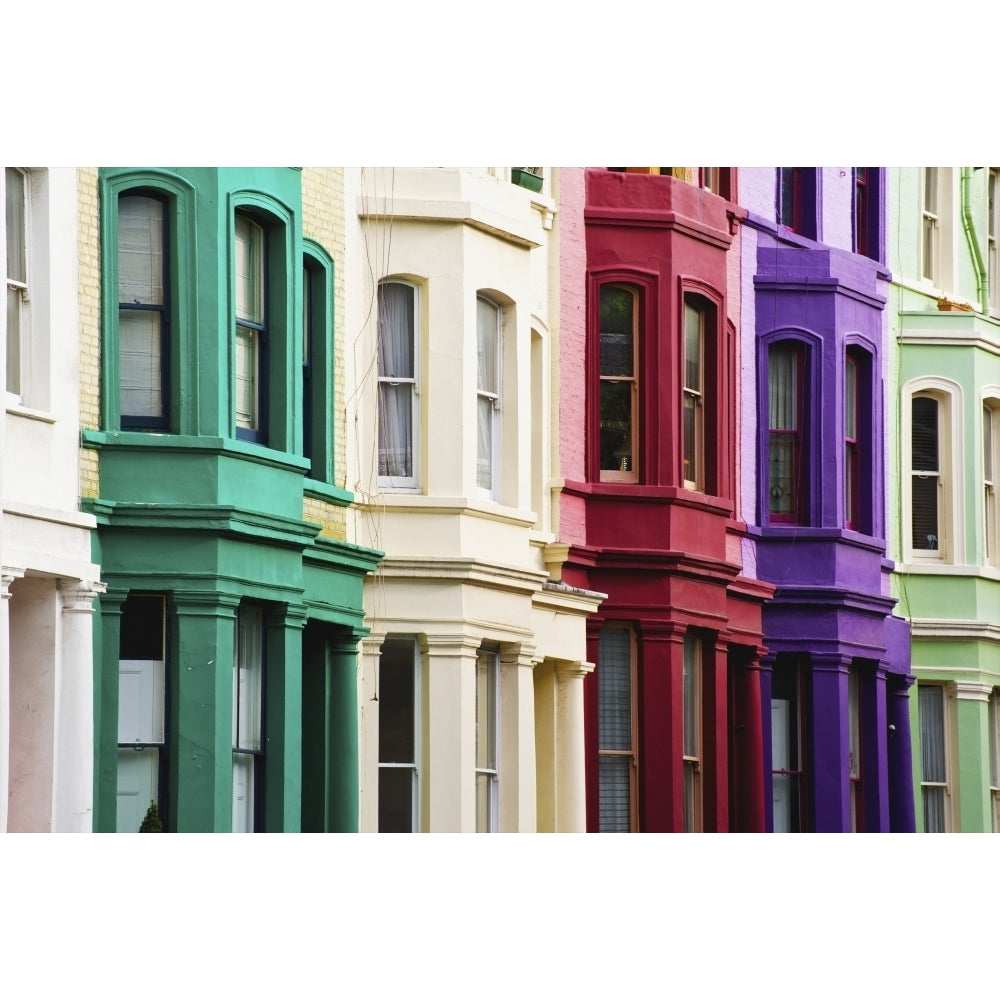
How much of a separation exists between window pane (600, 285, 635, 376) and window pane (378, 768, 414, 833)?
357cm

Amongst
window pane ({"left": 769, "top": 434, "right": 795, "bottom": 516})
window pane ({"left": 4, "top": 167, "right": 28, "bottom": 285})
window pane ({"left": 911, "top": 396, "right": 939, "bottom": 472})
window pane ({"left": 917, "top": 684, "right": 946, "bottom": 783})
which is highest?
window pane ({"left": 4, "top": 167, "right": 28, "bottom": 285})

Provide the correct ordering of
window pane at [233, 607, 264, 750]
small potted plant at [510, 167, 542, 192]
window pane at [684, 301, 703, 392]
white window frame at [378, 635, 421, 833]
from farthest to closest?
window pane at [684, 301, 703, 392], small potted plant at [510, 167, 542, 192], white window frame at [378, 635, 421, 833], window pane at [233, 607, 264, 750]

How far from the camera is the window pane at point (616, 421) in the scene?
18156 mm

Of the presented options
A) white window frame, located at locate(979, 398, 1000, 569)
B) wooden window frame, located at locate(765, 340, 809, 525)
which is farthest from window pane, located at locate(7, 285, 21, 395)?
white window frame, located at locate(979, 398, 1000, 569)

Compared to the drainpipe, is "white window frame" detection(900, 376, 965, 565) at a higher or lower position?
lower

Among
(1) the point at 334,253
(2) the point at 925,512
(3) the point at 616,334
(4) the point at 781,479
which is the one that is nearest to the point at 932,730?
(2) the point at 925,512

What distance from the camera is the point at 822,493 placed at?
61.9ft

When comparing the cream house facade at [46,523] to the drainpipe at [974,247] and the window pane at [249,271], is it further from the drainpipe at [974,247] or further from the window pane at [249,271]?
the drainpipe at [974,247]

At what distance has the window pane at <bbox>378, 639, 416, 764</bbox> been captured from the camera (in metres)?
16.5

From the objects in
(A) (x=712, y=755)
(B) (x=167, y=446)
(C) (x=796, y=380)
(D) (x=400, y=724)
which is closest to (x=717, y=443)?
(C) (x=796, y=380)

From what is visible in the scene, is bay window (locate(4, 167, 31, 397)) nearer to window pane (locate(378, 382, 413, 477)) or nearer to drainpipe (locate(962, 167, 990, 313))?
window pane (locate(378, 382, 413, 477))

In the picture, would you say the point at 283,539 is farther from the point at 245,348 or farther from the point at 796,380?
the point at 796,380

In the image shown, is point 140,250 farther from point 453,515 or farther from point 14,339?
point 453,515

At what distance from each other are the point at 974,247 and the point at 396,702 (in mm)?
6119
